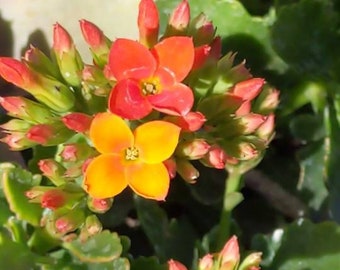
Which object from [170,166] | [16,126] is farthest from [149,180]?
[16,126]

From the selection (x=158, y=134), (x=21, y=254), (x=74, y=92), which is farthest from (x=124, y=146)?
(x=21, y=254)

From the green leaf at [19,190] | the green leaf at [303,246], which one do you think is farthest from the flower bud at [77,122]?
the green leaf at [303,246]

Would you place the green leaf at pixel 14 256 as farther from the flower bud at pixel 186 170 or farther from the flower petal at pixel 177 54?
the flower petal at pixel 177 54

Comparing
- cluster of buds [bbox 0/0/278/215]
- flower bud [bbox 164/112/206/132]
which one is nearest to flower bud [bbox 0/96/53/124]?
cluster of buds [bbox 0/0/278/215]

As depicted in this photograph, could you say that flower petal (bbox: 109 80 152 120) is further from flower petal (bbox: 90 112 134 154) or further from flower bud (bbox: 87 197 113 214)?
flower bud (bbox: 87 197 113 214)

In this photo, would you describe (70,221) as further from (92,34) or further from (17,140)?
(92,34)

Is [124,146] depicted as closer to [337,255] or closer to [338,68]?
[337,255]

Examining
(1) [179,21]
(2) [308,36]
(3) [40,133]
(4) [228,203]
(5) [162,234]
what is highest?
(1) [179,21]
